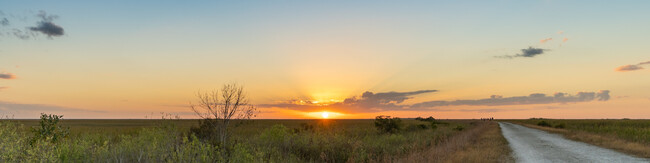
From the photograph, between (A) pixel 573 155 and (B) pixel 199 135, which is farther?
(B) pixel 199 135

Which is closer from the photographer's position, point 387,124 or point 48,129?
point 48,129

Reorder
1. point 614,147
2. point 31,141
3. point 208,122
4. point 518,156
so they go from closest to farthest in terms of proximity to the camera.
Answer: point 31,141
point 518,156
point 208,122
point 614,147

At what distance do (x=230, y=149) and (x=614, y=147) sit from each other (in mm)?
21509

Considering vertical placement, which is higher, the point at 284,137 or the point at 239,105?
the point at 239,105

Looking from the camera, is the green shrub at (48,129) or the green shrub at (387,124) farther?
the green shrub at (387,124)

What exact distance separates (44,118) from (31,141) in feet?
2.94

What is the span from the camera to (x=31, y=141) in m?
12.7

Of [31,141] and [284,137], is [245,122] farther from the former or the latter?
[31,141]

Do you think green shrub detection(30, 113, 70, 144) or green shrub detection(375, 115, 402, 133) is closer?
green shrub detection(30, 113, 70, 144)

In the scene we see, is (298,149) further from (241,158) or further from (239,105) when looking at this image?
(241,158)

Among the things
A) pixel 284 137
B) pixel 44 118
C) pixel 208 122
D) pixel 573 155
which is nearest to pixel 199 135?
pixel 208 122

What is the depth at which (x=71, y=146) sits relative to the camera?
11.7 metres

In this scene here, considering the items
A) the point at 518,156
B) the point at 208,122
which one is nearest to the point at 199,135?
the point at 208,122

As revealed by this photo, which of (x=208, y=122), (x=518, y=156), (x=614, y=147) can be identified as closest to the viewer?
(x=518, y=156)
